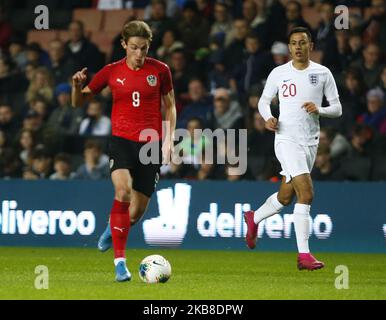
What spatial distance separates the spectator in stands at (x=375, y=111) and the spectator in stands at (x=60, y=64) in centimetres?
465

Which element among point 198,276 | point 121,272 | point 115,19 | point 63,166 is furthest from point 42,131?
point 121,272

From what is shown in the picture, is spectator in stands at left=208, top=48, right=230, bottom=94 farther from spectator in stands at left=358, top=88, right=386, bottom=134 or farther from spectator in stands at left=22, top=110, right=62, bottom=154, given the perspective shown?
spectator in stands at left=22, top=110, right=62, bottom=154

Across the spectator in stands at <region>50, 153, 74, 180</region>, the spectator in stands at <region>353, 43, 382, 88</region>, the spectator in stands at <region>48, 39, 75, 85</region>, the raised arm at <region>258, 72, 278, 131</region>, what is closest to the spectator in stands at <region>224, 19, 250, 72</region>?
the spectator in stands at <region>353, 43, 382, 88</region>

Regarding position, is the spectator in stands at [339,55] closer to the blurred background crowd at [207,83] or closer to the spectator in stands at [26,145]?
the blurred background crowd at [207,83]

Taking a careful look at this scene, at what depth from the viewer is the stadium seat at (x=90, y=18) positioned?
20.4 m

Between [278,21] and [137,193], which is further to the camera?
[278,21]

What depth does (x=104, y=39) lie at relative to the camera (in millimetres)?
20047

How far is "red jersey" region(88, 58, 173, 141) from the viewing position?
10891mm

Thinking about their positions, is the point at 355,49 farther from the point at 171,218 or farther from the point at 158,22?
the point at 171,218

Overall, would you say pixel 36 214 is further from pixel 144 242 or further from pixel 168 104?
pixel 168 104

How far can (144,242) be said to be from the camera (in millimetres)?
15312

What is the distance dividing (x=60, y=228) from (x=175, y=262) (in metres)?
Result: 2.56

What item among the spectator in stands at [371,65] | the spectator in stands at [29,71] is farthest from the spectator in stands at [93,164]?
the spectator in stands at [371,65]

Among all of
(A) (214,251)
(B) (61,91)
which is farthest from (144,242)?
(B) (61,91)
